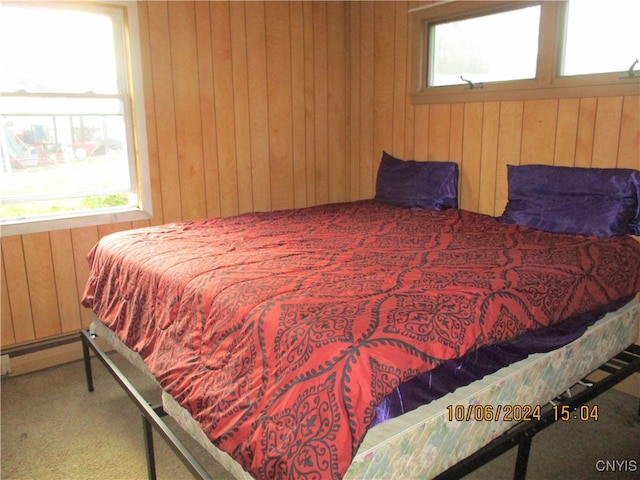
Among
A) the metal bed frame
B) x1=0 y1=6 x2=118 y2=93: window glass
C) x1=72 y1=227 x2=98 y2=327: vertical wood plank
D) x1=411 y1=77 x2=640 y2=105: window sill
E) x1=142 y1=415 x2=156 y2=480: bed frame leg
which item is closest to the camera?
the metal bed frame

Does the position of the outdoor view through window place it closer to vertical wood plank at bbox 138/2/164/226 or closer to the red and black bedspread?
vertical wood plank at bbox 138/2/164/226

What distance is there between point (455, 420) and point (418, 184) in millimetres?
1952

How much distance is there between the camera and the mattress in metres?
1.28

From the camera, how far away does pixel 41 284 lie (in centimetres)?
281

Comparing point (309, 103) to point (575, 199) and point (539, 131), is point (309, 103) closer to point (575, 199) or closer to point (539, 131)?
point (539, 131)

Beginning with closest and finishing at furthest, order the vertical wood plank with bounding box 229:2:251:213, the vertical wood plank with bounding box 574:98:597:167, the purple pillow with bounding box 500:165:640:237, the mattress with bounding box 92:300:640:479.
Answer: the mattress with bounding box 92:300:640:479 → the purple pillow with bounding box 500:165:640:237 → the vertical wood plank with bounding box 574:98:597:167 → the vertical wood plank with bounding box 229:2:251:213

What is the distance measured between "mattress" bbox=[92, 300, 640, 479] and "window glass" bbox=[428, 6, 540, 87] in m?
1.52

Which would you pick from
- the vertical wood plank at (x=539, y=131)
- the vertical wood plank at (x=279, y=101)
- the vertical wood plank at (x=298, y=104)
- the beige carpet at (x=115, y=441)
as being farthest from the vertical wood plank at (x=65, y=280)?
the vertical wood plank at (x=539, y=131)

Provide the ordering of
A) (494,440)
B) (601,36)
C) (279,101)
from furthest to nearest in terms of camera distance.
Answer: (279,101), (601,36), (494,440)

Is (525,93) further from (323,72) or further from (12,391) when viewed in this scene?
(12,391)

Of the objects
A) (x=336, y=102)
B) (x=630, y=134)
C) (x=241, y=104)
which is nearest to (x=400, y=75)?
(x=336, y=102)

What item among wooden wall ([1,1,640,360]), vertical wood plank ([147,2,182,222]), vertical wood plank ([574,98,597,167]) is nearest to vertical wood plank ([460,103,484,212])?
wooden wall ([1,1,640,360])

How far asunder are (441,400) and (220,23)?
2743mm

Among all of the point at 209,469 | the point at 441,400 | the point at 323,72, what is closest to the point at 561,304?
the point at 441,400
